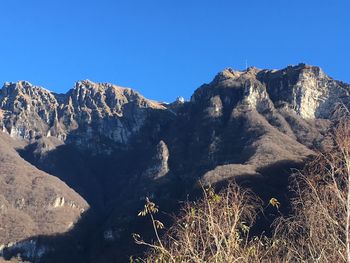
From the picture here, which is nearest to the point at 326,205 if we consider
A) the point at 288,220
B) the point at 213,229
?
the point at 288,220

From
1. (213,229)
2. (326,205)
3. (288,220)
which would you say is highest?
(326,205)

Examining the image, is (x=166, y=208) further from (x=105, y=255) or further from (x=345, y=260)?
(x=345, y=260)

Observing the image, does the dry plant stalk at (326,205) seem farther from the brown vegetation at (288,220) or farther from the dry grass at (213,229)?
the dry grass at (213,229)

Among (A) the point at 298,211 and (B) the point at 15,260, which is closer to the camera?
(A) the point at 298,211

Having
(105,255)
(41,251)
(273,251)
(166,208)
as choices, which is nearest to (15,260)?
(41,251)

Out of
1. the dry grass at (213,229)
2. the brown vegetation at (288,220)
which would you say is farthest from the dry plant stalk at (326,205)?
the dry grass at (213,229)

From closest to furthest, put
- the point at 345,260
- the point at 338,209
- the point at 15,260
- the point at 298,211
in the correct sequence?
the point at 345,260 → the point at 338,209 → the point at 298,211 → the point at 15,260

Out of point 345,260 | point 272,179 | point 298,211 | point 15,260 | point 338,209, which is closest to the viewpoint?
point 345,260

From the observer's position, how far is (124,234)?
655 ft

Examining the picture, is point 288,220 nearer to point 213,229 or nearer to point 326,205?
point 326,205

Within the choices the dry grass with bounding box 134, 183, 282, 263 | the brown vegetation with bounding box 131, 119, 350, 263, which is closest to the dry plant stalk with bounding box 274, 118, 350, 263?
the brown vegetation with bounding box 131, 119, 350, 263

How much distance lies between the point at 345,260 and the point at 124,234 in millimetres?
192410

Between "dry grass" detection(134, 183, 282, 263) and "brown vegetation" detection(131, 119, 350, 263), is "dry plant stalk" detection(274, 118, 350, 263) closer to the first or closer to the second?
"brown vegetation" detection(131, 119, 350, 263)

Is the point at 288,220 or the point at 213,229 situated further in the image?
the point at 288,220
